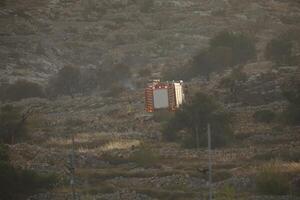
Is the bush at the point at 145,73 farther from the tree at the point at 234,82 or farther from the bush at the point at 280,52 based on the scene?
the tree at the point at 234,82

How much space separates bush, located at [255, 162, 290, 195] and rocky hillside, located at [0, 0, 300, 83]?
48.6m

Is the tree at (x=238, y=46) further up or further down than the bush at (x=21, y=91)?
further up

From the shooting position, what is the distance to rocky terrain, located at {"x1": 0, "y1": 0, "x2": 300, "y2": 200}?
22203mm

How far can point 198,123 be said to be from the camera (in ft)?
107

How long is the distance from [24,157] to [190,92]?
24.1 m

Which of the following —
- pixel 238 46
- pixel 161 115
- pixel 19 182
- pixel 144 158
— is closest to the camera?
pixel 19 182

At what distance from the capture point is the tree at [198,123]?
3049 centimetres

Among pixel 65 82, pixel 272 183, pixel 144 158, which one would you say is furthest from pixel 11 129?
pixel 65 82

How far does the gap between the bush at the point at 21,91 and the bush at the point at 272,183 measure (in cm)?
4480

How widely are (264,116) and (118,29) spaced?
6608 centimetres

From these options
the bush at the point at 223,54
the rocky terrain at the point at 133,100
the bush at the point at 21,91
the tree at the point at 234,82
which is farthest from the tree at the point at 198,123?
the bush at the point at 21,91

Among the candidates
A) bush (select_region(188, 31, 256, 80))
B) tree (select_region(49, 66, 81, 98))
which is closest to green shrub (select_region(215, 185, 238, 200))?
bush (select_region(188, 31, 256, 80))

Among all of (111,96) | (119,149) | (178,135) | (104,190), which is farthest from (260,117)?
(111,96)

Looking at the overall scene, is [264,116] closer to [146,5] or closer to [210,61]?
[210,61]
